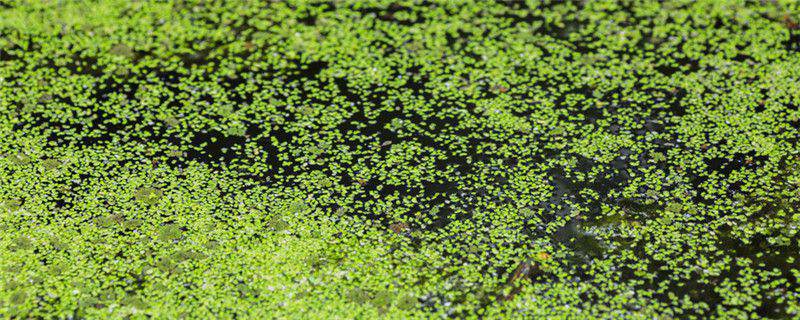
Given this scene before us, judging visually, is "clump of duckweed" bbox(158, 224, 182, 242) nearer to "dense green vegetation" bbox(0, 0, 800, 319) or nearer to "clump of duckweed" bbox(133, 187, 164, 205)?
"dense green vegetation" bbox(0, 0, 800, 319)

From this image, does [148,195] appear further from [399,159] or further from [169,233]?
[399,159]

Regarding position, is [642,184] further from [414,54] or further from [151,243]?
[151,243]


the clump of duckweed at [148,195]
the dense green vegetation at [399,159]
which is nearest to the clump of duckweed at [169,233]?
the dense green vegetation at [399,159]

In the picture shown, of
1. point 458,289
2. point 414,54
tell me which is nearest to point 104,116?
point 414,54

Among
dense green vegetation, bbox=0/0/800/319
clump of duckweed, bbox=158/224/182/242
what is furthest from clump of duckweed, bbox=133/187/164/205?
clump of duckweed, bbox=158/224/182/242

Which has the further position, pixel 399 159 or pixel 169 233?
pixel 399 159

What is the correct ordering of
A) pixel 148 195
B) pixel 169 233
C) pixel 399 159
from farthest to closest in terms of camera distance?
pixel 399 159 → pixel 148 195 → pixel 169 233

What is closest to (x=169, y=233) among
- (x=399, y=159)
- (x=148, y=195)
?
(x=148, y=195)

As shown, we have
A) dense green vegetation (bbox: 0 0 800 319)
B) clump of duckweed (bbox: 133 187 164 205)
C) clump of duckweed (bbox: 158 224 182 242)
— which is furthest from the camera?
clump of duckweed (bbox: 133 187 164 205)
